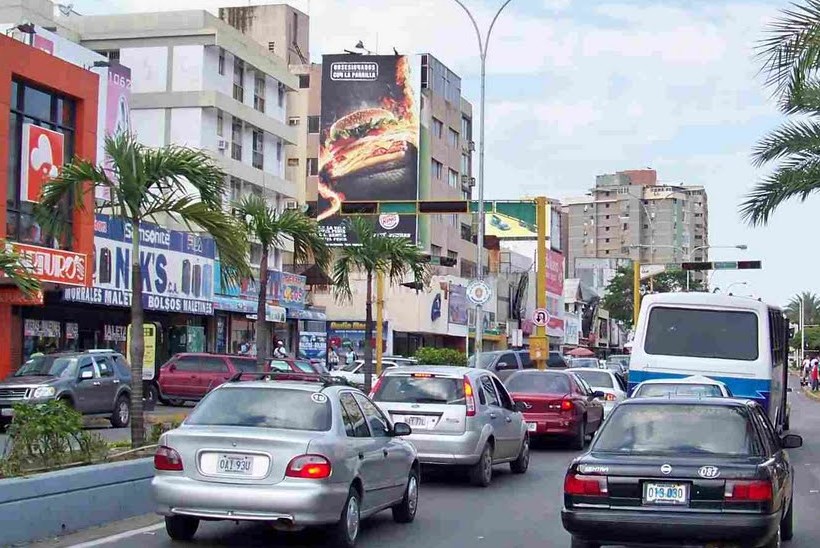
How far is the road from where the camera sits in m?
11.4

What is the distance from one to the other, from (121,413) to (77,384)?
1904 mm

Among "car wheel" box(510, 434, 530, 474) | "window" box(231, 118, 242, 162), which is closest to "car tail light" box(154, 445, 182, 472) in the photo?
"car wheel" box(510, 434, 530, 474)

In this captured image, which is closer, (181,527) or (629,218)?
(181,527)

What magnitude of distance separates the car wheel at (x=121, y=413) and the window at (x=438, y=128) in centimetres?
4773

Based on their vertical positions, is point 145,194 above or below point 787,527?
above

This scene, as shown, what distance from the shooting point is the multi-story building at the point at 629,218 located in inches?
6683

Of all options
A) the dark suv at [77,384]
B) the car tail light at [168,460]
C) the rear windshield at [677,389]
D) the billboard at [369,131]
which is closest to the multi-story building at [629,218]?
the billboard at [369,131]

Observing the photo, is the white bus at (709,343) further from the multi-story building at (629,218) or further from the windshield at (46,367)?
the multi-story building at (629,218)

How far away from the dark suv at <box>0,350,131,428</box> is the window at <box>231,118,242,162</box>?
26320mm

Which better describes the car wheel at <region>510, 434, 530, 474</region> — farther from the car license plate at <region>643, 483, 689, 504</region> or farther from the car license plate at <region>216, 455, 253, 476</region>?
the car license plate at <region>643, 483, 689, 504</region>

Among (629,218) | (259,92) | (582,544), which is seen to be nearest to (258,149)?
(259,92)

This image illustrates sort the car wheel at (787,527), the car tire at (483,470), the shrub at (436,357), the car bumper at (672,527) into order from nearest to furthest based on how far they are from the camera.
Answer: the car bumper at (672,527), the car wheel at (787,527), the car tire at (483,470), the shrub at (436,357)

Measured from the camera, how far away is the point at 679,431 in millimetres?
9930

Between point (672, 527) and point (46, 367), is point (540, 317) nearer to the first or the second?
point (46, 367)
